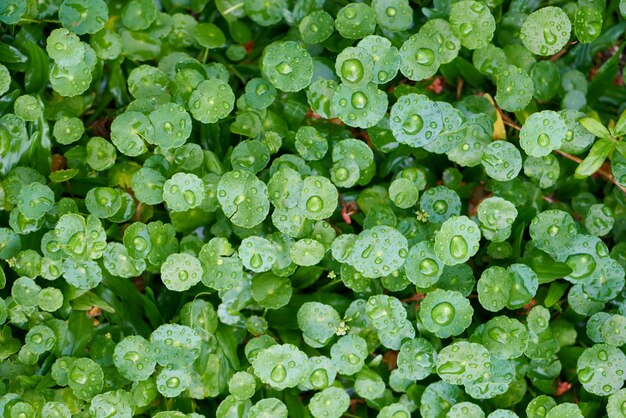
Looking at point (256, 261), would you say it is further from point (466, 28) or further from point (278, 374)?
point (466, 28)

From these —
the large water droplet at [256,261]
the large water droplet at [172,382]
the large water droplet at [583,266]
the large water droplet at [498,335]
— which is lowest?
the large water droplet at [172,382]

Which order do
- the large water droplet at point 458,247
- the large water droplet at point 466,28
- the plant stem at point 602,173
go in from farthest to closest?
the plant stem at point 602,173 → the large water droplet at point 466,28 → the large water droplet at point 458,247

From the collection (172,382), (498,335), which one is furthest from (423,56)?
(172,382)

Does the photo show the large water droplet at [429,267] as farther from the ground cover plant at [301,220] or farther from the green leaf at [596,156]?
the green leaf at [596,156]

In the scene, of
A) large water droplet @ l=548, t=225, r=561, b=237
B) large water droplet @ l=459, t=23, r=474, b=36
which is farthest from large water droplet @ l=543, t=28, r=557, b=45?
large water droplet @ l=548, t=225, r=561, b=237

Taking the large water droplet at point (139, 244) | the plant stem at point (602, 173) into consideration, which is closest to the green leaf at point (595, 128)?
the plant stem at point (602, 173)

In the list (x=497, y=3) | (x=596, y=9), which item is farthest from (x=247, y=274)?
(x=596, y=9)

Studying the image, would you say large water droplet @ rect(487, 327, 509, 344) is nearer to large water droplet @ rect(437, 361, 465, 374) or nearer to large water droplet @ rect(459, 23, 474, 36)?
large water droplet @ rect(437, 361, 465, 374)

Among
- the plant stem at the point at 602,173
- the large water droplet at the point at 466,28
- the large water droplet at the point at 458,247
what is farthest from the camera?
the plant stem at the point at 602,173
